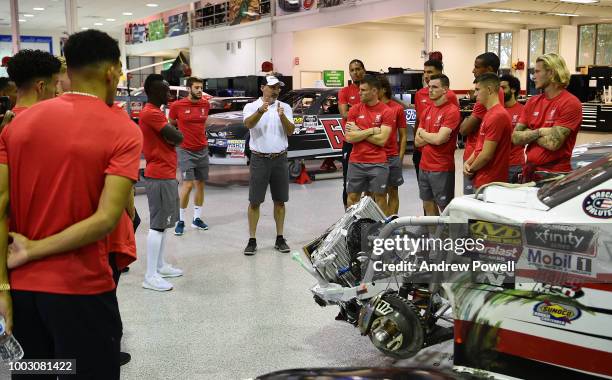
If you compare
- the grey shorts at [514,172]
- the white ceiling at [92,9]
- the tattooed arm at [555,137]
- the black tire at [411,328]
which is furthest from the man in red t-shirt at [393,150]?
the white ceiling at [92,9]

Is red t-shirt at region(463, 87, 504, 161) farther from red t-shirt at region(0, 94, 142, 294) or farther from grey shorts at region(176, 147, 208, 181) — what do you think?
red t-shirt at region(0, 94, 142, 294)

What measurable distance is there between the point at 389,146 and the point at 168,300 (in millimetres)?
2911

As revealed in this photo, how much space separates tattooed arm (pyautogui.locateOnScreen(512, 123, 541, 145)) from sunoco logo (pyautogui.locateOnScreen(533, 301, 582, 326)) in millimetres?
2568

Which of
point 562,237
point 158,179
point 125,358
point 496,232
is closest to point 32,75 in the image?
point 125,358

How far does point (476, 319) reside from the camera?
3053 millimetres

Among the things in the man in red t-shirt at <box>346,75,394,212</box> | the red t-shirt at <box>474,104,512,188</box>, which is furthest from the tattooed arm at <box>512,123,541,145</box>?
the man in red t-shirt at <box>346,75,394,212</box>

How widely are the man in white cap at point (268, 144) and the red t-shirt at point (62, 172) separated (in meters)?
4.29

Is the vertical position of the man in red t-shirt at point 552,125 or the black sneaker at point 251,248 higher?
the man in red t-shirt at point 552,125

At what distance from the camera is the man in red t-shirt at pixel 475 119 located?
553 centimetres

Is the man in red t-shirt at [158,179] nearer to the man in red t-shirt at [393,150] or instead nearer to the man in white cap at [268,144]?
the man in white cap at [268,144]

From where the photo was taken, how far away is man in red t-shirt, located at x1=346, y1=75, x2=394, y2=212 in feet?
20.6

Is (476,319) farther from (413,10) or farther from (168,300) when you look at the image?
(413,10)

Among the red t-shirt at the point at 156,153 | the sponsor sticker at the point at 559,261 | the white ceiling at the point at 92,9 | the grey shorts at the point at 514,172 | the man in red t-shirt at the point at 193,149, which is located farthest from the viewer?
the white ceiling at the point at 92,9

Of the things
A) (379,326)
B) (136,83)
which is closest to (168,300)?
(379,326)
